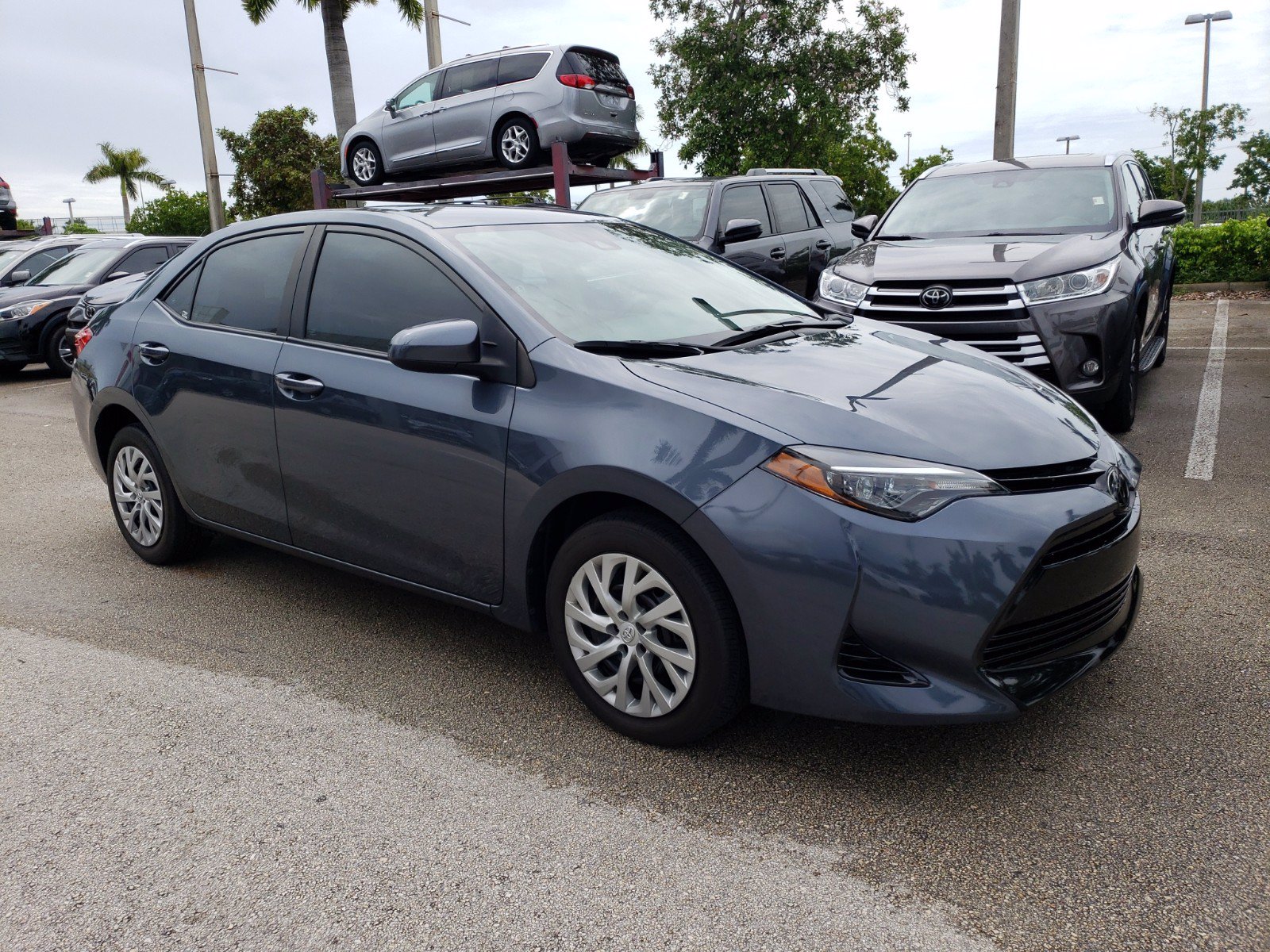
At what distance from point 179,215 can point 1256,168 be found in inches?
2459

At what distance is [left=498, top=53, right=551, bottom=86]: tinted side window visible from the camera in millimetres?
11977

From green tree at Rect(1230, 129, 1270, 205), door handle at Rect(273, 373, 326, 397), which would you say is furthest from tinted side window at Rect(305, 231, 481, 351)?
green tree at Rect(1230, 129, 1270, 205)

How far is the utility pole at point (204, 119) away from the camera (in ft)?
81.2

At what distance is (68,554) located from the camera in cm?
516

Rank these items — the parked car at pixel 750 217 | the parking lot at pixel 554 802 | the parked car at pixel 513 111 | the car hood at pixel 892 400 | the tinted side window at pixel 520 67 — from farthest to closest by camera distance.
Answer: the tinted side window at pixel 520 67 → the parked car at pixel 513 111 → the parked car at pixel 750 217 → the car hood at pixel 892 400 → the parking lot at pixel 554 802

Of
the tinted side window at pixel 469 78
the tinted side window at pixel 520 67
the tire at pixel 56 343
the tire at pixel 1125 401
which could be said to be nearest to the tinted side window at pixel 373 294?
the tire at pixel 1125 401

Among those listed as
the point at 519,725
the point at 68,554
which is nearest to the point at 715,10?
the point at 68,554

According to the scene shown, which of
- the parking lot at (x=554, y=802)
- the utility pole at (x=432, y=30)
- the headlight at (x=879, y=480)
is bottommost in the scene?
the parking lot at (x=554, y=802)

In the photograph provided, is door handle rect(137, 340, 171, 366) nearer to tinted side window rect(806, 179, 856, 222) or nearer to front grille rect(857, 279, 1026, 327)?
front grille rect(857, 279, 1026, 327)

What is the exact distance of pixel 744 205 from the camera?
9.48 m

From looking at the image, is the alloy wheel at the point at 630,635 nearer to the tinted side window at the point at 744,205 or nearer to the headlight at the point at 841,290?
the headlight at the point at 841,290

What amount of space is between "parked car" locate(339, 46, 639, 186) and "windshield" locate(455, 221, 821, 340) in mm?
8171

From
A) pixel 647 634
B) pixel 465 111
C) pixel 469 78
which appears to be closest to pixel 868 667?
pixel 647 634

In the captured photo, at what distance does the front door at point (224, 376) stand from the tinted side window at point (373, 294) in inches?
8.0
